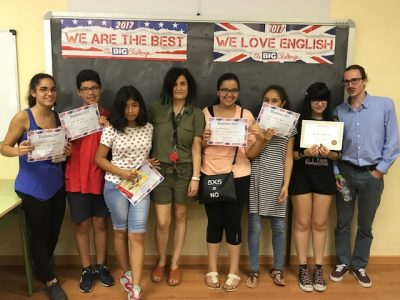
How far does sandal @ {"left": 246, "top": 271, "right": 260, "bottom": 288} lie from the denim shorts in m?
0.93

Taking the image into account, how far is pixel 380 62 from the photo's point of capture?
2824mm

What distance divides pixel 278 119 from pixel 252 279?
121cm

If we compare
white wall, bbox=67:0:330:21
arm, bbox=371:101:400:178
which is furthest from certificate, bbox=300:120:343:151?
white wall, bbox=67:0:330:21

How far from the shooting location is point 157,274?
270 centimetres

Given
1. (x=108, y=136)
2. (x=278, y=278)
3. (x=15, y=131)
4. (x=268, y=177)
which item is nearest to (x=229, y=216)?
(x=268, y=177)

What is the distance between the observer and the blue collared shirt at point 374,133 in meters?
2.54

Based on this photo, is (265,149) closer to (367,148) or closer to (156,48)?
(367,148)

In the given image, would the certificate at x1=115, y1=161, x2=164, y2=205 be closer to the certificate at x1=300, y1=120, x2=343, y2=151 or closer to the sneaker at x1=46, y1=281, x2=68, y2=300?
the sneaker at x1=46, y1=281, x2=68, y2=300

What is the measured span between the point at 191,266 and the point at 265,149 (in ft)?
3.96

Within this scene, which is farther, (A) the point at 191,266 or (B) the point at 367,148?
(A) the point at 191,266

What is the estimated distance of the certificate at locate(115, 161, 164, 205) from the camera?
2.29 metres

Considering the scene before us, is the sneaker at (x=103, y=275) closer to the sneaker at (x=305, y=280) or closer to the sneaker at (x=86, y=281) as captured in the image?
the sneaker at (x=86, y=281)

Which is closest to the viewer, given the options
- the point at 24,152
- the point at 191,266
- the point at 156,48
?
the point at 24,152

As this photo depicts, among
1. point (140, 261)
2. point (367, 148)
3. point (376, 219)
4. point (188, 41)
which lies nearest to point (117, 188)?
point (140, 261)
